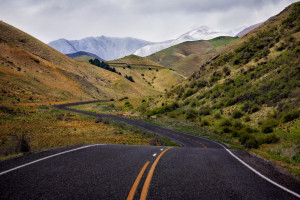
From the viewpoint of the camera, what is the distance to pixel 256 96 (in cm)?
2695

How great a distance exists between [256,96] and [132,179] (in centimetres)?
2629

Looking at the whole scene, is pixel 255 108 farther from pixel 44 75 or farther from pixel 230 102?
pixel 44 75

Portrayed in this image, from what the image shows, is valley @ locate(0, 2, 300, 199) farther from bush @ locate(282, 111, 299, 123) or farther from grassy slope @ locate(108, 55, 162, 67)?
grassy slope @ locate(108, 55, 162, 67)

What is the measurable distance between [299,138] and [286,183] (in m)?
11.8

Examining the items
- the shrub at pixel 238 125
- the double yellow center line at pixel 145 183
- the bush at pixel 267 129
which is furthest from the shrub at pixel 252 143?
the double yellow center line at pixel 145 183

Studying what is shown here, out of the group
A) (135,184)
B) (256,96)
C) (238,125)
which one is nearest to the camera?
(135,184)

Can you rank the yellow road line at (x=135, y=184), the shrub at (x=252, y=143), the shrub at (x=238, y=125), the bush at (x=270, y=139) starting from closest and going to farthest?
the yellow road line at (x=135, y=184), the bush at (x=270, y=139), the shrub at (x=252, y=143), the shrub at (x=238, y=125)

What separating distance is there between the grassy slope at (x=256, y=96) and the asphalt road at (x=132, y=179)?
2.93 metres

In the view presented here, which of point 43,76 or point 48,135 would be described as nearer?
point 48,135

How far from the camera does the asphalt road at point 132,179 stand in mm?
4359

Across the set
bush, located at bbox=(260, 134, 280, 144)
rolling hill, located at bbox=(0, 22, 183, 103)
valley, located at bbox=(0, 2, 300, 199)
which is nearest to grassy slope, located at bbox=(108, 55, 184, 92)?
rolling hill, located at bbox=(0, 22, 183, 103)

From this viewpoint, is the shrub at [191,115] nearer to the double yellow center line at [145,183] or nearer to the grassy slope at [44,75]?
the double yellow center line at [145,183]

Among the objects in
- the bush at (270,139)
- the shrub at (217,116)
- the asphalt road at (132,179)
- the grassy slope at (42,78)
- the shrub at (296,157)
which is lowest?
the bush at (270,139)

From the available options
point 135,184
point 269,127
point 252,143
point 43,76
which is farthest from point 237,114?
point 43,76
